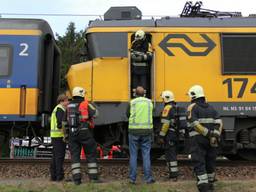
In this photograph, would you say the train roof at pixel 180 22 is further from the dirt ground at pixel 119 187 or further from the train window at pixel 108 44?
the dirt ground at pixel 119 187

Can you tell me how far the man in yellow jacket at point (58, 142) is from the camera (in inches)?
330

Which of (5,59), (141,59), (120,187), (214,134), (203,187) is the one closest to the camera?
(203,187)

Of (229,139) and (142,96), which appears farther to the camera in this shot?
(229,139)

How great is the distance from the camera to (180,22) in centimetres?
1008

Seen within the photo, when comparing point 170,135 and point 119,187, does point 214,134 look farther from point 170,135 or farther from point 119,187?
point 119,187

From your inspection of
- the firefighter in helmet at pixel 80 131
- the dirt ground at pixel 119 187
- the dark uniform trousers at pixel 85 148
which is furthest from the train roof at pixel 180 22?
the dirt ground at pixel 119 187

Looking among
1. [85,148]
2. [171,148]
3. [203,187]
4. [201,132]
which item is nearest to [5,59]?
[85,148]

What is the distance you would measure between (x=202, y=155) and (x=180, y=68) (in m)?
2.93

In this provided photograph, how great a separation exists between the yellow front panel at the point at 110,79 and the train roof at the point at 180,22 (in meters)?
0.87

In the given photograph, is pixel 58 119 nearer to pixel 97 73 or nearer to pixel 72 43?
pixel 97 73

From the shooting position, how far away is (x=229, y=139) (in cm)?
988

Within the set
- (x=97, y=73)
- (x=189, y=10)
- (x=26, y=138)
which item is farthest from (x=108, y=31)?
(x=26, y=138)

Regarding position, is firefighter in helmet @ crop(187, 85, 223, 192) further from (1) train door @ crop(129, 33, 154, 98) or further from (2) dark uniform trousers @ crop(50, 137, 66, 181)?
(2) dark uniform trousers @ crop(50, 137, 66, 181)

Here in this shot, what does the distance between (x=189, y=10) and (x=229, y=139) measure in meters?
3.54
